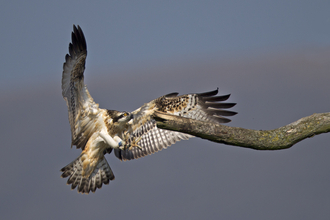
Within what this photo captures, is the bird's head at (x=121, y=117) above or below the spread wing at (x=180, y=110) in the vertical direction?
below

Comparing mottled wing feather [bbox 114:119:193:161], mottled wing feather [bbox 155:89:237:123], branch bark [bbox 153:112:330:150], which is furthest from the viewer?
mottled wing feather [bbox 114:119:193:161]

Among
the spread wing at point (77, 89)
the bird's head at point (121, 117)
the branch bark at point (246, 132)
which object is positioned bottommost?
the branch bark at point (246, 132)

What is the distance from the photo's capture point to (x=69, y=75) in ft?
19.7

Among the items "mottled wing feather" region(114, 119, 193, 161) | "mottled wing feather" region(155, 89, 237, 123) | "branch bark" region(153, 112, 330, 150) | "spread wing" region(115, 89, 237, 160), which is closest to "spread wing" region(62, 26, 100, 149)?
"spread wing" region(115, 89, 237, 160)

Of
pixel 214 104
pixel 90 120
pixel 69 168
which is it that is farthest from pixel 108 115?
pixel 214 104

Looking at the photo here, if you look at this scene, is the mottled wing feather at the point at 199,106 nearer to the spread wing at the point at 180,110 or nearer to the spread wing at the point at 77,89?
the spread wing at the point at 180,110

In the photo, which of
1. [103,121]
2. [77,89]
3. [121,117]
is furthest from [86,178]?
[77,89]

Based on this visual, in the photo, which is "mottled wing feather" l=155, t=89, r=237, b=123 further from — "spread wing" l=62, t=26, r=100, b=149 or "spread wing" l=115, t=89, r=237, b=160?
"spread wing" l=62, t=26, r=100, b=149

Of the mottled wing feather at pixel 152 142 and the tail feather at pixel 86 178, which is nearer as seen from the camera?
the tail feather at pixel 86 178

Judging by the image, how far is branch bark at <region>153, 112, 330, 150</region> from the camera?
4.18 m

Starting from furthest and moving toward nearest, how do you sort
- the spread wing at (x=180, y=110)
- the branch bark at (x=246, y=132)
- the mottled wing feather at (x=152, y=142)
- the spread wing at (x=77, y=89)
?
1. the mottled wing feather at (x=152, y=142)
2. the spread wing at (x=180, y=110)
3. the spread wing at (x=77, y=89)
4. the branch bark at (x=246, y=132)

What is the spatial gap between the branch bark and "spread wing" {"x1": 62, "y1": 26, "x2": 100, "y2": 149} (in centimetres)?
225

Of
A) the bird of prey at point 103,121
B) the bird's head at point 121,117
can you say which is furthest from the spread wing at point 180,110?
the bird's head at point 121,117

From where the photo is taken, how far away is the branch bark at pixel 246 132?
13.7 ft
